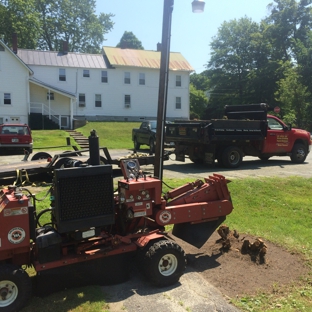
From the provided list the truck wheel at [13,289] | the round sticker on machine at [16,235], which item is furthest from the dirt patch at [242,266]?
the round sticker on machine at [16,235]

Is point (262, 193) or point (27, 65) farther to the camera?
point (27, 65)

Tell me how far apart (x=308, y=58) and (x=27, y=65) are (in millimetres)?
29590

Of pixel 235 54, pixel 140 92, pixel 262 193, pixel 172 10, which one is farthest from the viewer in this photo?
pixel 235 54

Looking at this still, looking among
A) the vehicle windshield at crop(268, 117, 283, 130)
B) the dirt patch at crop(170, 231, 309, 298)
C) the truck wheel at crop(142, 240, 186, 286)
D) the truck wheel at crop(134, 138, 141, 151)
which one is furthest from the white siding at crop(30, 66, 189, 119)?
the truck wheel at crop(142, 240, 186, 286)

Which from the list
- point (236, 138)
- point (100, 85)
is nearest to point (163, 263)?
point (236, 138)

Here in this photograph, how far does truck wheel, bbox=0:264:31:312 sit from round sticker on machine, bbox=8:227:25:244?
279 mm

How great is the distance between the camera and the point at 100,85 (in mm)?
39219

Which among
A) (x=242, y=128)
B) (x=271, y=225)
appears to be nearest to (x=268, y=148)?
(x=242, y=128)

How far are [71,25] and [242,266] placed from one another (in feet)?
187

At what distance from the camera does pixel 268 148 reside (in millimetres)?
14469

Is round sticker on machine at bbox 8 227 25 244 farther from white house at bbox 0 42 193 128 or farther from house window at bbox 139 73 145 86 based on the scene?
house window at bbox 139 73 145 86

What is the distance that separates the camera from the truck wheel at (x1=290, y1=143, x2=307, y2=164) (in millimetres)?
15040

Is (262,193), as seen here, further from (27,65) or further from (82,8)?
(82,8)

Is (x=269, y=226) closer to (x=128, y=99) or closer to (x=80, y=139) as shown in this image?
(x=80, y=139)
